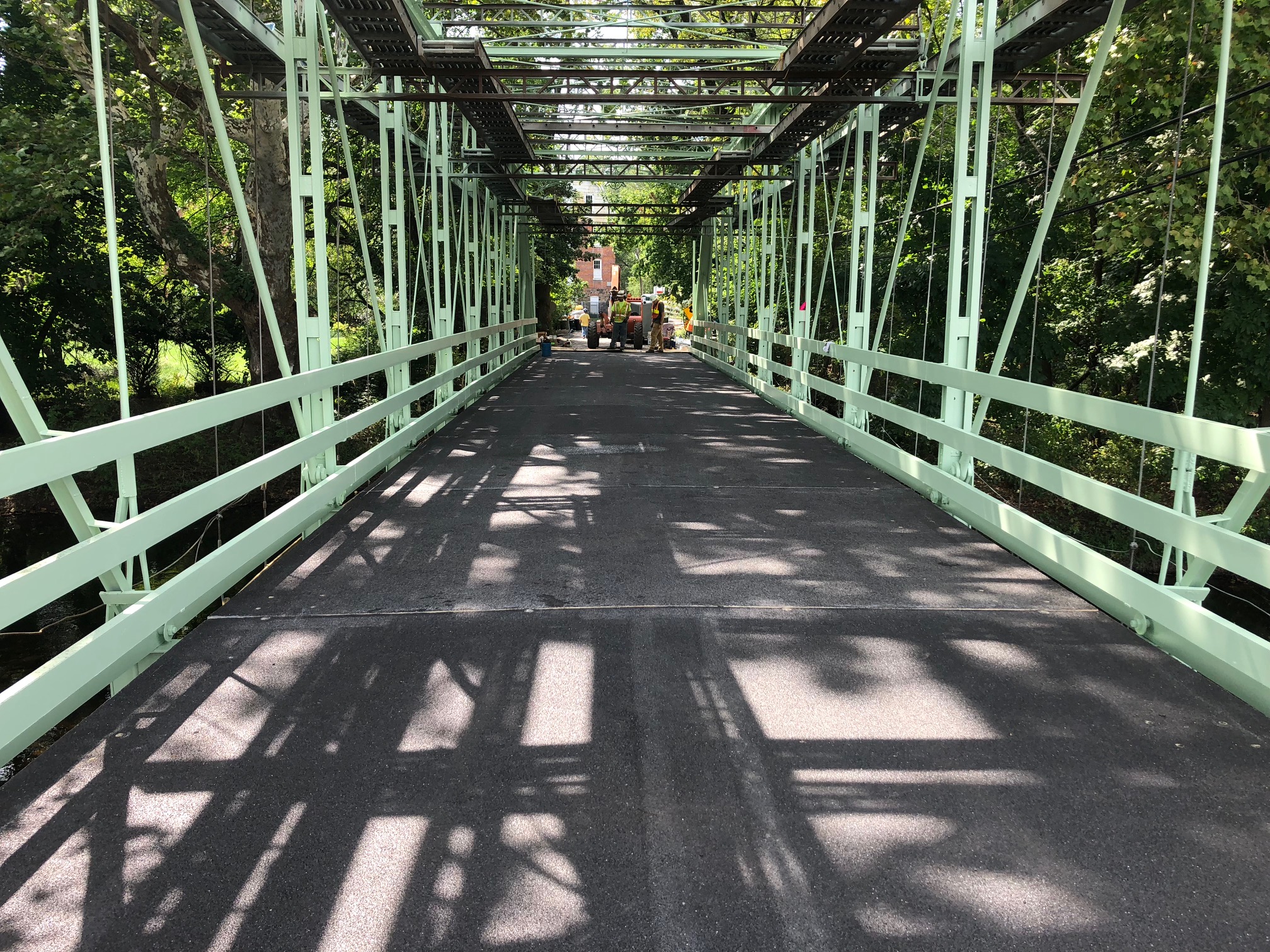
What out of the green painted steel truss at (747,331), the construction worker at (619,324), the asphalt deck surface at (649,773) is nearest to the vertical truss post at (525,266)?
the construction worker at (619,324)

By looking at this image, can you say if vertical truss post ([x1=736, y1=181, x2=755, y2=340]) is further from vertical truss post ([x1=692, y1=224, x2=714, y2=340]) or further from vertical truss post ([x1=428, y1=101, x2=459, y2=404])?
vertical truss post ([x1=428, y1=101, x2=459, y2=404])

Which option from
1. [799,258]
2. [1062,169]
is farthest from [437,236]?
[1062,169]

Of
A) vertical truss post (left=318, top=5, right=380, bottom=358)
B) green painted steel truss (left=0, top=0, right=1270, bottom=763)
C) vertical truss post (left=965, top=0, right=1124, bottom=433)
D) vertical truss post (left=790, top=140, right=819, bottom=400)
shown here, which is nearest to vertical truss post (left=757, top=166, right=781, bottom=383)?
green painted steel truss (left=0, top=0, right=1270, bottom=763)

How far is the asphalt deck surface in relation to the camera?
3096 mm

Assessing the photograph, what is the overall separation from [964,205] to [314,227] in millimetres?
5330

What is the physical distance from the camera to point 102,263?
2319cm

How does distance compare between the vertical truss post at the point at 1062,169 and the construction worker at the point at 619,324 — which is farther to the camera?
the construction worker at the point at 619,324

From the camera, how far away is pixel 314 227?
8234mm

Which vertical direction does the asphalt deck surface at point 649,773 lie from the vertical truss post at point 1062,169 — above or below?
below

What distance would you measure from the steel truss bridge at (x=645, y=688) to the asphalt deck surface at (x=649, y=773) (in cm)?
2

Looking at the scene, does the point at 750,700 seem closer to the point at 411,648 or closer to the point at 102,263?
the point at 411,648

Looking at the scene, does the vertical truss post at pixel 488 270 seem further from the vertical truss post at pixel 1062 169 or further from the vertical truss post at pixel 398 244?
the vertical truss post at pixel 1062 169

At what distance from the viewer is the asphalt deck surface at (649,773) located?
10.2 ft

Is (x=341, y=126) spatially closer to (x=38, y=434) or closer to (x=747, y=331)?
(x=38, y=434)
